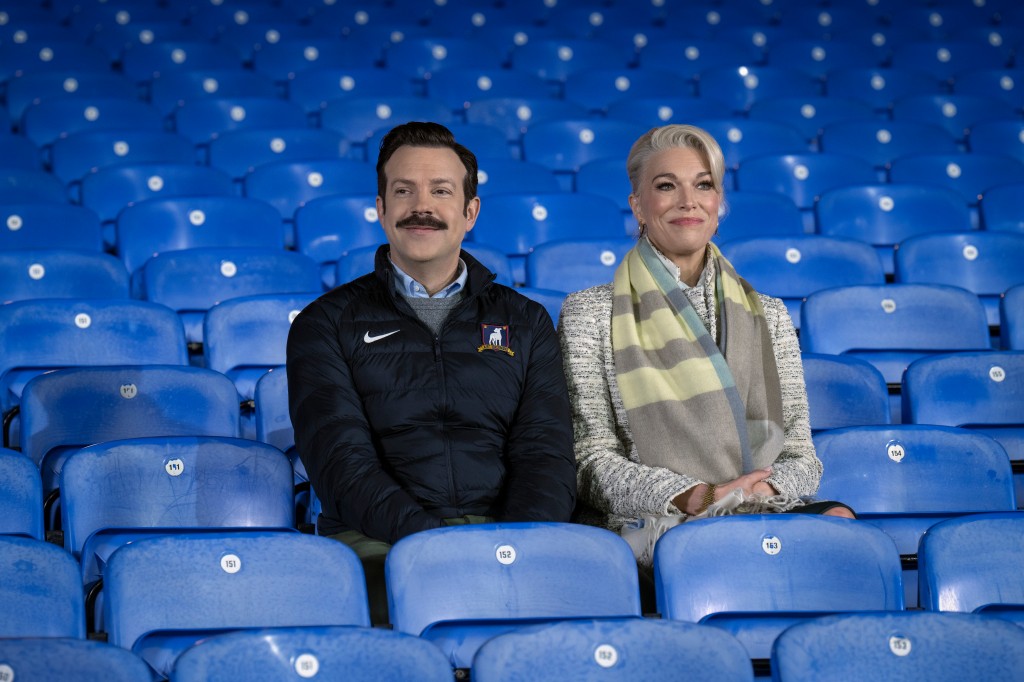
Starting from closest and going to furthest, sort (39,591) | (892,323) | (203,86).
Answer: (39,591) → (892,323) → (203,86)

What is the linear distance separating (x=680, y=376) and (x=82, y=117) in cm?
293

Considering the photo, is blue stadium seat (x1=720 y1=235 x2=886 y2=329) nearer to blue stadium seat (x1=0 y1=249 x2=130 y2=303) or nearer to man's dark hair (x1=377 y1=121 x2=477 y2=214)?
man's dark hair (x1=377 y1=121 x2=477 y2=214)

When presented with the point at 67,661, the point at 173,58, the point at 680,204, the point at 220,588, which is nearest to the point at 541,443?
the point at 680,204

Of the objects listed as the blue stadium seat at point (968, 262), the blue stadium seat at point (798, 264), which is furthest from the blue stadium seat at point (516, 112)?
the blue stadium seat at point (968, 262)

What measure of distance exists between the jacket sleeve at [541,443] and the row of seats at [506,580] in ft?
0.88

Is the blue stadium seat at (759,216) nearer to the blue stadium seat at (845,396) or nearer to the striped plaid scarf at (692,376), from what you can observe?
the blue stadium seat at (845,396)

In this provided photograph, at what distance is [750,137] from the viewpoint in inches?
197

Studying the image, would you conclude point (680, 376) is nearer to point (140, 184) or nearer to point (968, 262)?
point (968, 262)

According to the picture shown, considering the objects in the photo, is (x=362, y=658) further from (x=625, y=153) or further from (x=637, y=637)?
(x=625, y=153)

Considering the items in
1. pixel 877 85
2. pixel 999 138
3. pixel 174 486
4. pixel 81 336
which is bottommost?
pixel 174 486

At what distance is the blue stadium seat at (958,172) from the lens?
4.82 m

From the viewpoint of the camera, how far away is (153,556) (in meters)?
1.95

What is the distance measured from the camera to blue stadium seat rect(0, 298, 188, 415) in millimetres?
2979

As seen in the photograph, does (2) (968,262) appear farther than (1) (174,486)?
Yes
